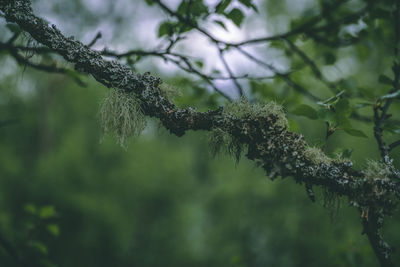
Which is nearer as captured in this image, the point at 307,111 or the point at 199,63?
the point at 307,111

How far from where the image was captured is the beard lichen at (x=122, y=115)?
3.91ft

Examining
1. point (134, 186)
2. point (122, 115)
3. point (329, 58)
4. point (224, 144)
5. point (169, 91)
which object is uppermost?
point (134, 186)

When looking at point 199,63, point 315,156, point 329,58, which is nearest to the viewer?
point 315,156

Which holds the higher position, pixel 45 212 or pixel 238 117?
pixel 238 117

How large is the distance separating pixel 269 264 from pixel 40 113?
39.7 feet

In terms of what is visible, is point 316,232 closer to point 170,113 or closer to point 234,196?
point 234,196

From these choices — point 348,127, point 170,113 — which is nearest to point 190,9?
point 170,113

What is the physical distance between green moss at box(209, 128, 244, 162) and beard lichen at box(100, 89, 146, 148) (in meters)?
0.34

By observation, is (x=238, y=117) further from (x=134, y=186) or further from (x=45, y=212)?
(x=134, y=186)

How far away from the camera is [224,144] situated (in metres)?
1.20

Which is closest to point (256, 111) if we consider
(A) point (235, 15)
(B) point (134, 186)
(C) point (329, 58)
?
(A) point (235, 15)

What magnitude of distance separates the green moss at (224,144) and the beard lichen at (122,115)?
0.34 meters

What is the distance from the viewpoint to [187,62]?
180 centimetres

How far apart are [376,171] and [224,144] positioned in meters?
0.64
